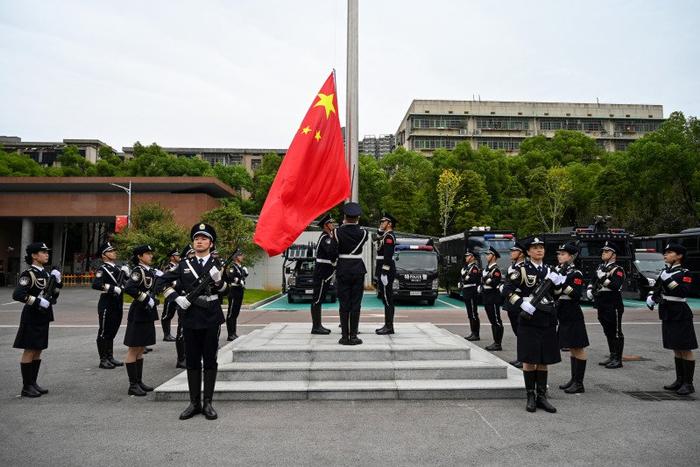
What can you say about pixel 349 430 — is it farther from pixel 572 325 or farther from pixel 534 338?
pixel 572 325

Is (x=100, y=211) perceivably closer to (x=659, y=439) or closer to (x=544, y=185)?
(x=544, y=185)

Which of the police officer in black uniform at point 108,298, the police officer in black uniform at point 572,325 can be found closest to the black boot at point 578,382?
the police officer in black uniform at point 572,325

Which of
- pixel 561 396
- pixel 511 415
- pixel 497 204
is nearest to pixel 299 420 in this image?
pixel 511 415

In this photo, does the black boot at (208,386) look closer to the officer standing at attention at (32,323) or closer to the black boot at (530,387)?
the officer standing at attention at (32,323)

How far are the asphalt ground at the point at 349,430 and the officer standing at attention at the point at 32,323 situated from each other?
0.29 meters

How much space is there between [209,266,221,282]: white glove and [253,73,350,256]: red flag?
1984 millimetres

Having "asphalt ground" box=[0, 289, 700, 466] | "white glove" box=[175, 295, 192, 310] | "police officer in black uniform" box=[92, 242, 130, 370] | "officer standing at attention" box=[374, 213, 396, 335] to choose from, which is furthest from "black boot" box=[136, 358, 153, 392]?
"officer standing at attention" box=[374, 213, 396, 335]

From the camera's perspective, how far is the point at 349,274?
25.9ft

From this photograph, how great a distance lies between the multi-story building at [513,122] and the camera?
277 feet

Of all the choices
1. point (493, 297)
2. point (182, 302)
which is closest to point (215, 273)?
point (182, 302)

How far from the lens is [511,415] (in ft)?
20.0

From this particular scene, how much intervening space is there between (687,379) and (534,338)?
9.10ft

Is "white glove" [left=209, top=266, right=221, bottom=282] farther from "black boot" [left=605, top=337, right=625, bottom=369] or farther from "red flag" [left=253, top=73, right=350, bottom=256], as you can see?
"black boot" [left=605, top=337, right=625, bottom=369]

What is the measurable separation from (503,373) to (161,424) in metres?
4.70
